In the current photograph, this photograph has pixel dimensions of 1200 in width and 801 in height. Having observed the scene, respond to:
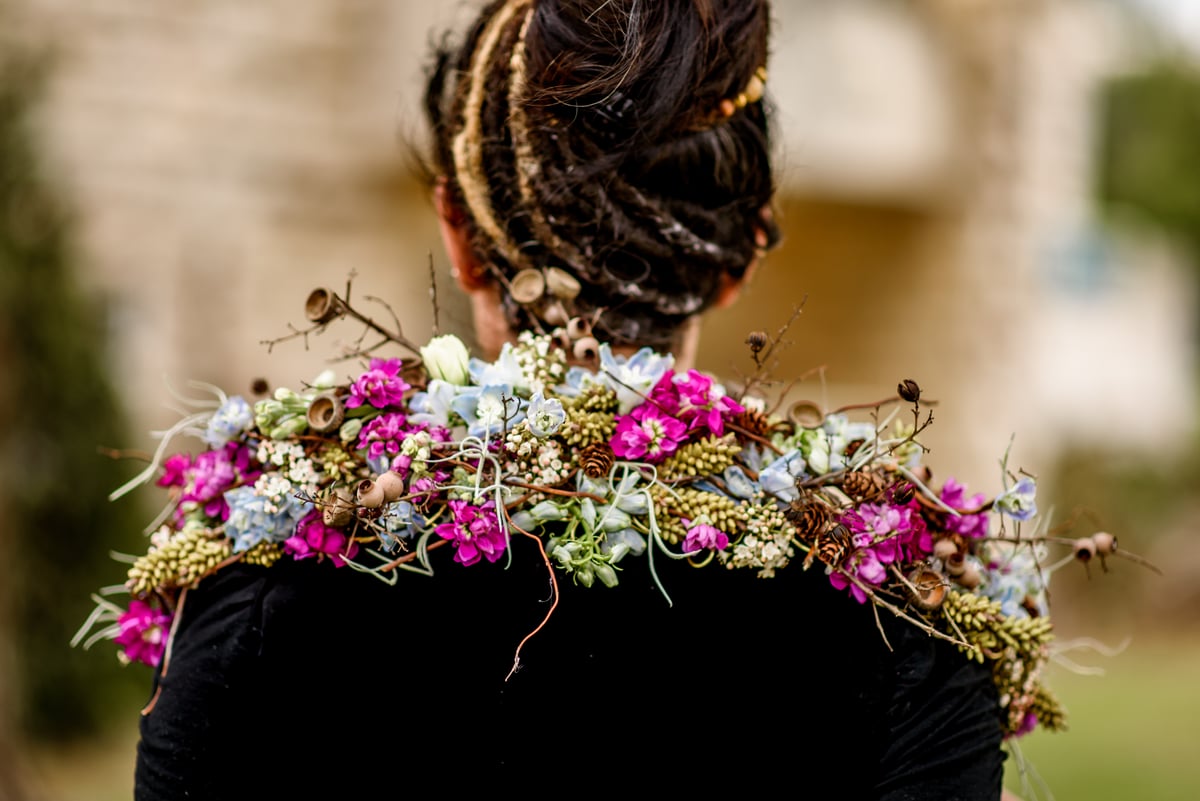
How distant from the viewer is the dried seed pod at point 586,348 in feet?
4.50

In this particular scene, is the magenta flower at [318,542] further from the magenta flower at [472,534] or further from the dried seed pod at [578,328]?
the dried seed pod at [578,328]

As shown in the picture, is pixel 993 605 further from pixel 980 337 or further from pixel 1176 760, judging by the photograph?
pixel 980 337

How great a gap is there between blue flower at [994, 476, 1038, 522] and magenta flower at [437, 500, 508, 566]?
1.84 ft

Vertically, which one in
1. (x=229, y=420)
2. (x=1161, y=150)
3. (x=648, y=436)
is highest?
(x=1161, y=150)

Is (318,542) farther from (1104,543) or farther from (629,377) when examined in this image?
(1104,543)

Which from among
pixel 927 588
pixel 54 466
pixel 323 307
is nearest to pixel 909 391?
pixel 927 588

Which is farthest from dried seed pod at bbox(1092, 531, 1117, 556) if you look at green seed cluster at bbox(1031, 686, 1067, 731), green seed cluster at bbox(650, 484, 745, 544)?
green seed cluster at bbox(650, 484, 745, 544)

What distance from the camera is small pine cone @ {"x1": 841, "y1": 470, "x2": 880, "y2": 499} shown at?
127 centimetres

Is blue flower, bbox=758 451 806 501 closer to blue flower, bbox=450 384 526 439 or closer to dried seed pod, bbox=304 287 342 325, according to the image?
blue flower, bbox=450 384 526 439

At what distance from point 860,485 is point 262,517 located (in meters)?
0.64

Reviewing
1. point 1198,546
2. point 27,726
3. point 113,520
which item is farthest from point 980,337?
point 27,726

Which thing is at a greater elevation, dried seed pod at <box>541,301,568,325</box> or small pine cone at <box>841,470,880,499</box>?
dried seed pod at <box>541,301,568,325</box>

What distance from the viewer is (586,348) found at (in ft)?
4.51

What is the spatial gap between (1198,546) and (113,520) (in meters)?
8.81
